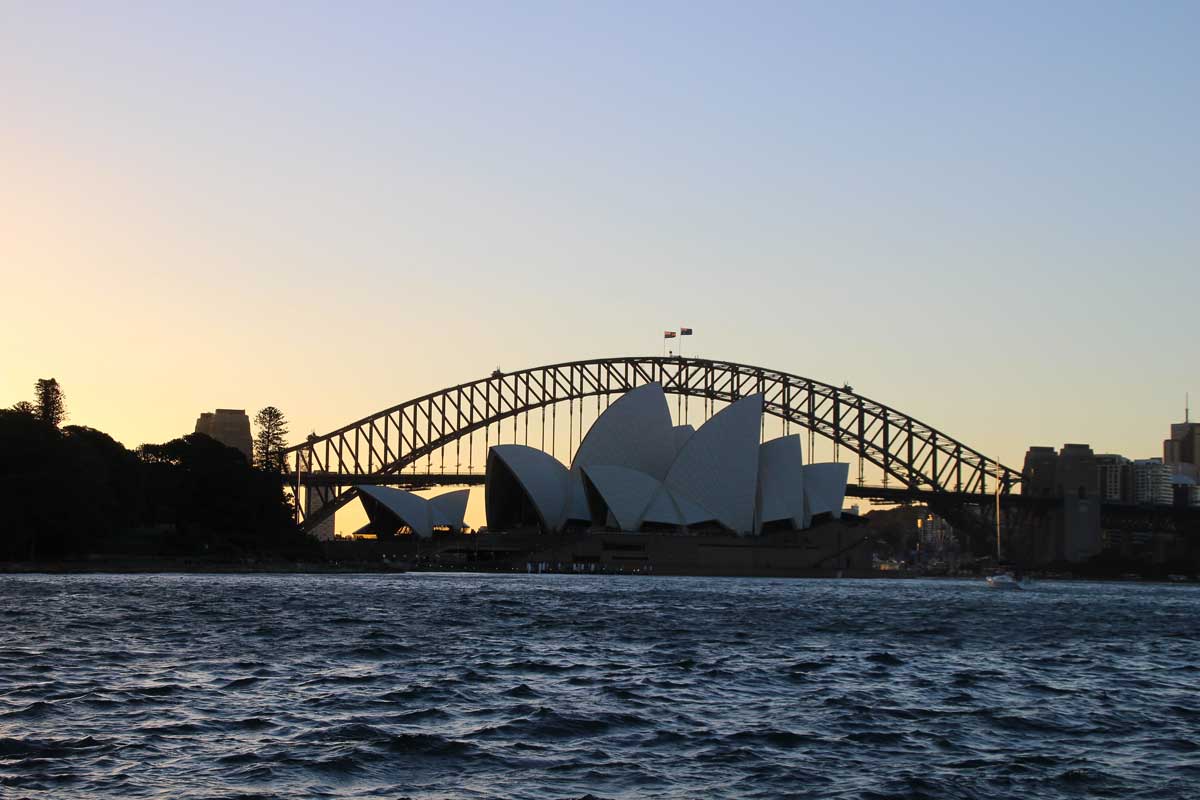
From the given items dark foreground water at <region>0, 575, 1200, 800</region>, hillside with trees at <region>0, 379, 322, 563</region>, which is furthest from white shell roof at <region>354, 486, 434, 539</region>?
dark foreground water at <region>0, 575, 1200, 800</region>

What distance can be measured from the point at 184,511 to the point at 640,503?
129 ft

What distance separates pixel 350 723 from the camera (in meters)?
23.6

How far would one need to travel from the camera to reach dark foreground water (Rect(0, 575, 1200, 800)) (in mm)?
19469

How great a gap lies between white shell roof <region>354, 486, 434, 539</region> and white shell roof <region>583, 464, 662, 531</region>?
23201 mm

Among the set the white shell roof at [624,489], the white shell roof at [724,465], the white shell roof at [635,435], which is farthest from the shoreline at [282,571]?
the white shell roof at [635,435]

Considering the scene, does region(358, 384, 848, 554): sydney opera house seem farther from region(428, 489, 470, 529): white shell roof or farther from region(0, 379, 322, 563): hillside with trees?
region(0, 379, 322, 563): hillside with trees

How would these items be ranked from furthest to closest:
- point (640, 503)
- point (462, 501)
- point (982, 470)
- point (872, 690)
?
1. point (982, 470)
2. point (462, 501)
3. point (640, 503)
4. point (872, 690)

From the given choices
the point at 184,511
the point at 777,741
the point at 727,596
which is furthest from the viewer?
the point at 184,511

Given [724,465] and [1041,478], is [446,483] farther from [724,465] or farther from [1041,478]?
[1041,478]

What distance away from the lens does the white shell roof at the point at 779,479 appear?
5472 inches

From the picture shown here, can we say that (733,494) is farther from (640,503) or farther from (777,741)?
(777,741)

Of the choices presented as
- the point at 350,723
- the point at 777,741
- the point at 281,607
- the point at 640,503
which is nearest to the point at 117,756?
the point at 350,723

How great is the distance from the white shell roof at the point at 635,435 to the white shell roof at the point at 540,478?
465 centimetres

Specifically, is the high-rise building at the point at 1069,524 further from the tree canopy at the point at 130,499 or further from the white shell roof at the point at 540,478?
the tree canopy at the point at 130,499
